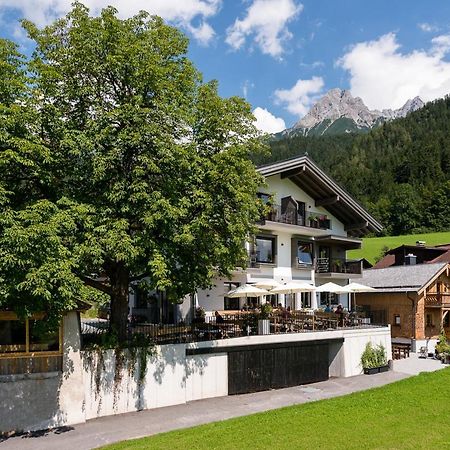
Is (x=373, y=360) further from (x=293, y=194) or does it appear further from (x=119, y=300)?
(x=119, y=300)

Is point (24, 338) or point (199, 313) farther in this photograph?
point (199, 313)

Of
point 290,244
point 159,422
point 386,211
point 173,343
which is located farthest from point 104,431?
point 386,211

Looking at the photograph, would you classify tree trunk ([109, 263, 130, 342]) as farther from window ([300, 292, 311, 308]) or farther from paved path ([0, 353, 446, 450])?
window ([300, 292, 311, 308])

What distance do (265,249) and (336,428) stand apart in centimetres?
1586

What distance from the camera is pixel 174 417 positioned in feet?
56.7

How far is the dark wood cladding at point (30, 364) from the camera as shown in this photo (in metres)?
16.2

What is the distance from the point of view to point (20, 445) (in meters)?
14.6

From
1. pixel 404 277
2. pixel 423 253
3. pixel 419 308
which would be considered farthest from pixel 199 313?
pixel 423 253

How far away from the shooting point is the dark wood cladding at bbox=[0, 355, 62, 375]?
53.0ft

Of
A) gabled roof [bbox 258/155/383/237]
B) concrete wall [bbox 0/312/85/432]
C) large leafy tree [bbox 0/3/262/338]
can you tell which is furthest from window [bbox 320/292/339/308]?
concrete wall [bbox 0/312/85/432]

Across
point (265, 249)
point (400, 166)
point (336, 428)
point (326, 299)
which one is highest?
point (400, 166)

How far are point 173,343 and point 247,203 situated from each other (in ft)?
21.1

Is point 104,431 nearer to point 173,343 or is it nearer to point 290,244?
point 173,343

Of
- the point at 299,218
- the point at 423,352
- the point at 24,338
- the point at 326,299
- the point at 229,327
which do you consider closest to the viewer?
the point at 24,338
